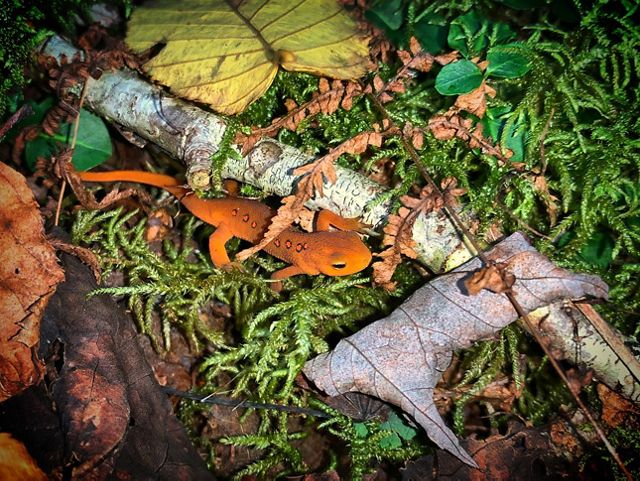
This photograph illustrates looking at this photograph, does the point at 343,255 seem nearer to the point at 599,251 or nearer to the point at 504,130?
the point at 504,130

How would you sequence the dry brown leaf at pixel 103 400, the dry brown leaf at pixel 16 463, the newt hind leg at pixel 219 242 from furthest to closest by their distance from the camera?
1. the newt hind leg at pixel 219 242
2. the dry brown leaf at pixel 103 400
3. the dry brown leaf at pixel 16 463

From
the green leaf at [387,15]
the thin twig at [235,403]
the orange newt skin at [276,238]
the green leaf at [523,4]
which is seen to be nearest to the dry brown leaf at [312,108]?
the orange newt skin at [276,238]

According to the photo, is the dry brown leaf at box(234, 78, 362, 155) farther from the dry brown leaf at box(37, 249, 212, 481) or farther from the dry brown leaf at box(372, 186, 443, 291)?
the dry brown leaf at box(37, 249, 212, 481)

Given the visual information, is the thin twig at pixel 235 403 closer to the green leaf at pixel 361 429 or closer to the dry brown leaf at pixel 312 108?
the green leaf at pixel 361 429

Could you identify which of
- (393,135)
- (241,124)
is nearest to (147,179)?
(241,124)

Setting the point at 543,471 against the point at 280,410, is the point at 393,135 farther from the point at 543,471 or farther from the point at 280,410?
the point at 543,471

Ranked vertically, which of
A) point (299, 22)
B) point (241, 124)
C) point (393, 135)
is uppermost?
point (299, 22)
